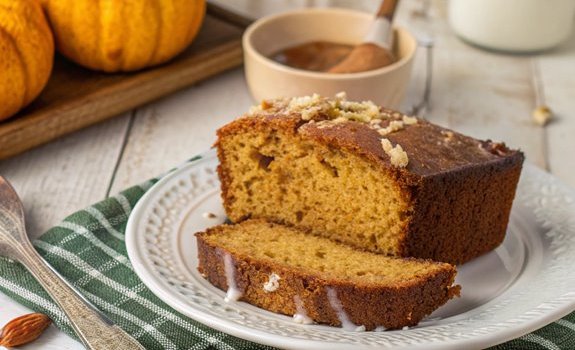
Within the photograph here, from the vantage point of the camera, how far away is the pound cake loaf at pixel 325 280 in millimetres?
2109

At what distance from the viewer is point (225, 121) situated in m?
3.58

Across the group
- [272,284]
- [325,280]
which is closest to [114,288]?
[272,284]

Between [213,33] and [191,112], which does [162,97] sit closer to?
[191,112]

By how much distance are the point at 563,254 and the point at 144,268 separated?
3.81 ft

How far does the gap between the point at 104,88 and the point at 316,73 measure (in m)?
0.84

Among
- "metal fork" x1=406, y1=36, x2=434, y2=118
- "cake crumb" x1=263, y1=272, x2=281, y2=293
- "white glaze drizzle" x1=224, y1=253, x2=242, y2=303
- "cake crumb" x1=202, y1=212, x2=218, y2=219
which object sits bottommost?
"metal fork" x1=406, y1=36, x2=434, y2=118

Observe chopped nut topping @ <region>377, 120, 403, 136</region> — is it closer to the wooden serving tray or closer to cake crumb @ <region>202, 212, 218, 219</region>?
cake crumb @ <region>202, 212, 218, 219</region>

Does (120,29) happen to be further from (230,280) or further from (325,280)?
(325,280)

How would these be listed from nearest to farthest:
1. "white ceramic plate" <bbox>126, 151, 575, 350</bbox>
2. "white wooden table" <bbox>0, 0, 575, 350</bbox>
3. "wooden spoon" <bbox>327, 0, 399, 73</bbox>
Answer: "white ceramic plate" <bbox>126, 151, 575, 350</bbox> → "white wooden table" <bbox>0, 0, 575, 350</bbox> → "wooden spoon" <bbox>327, 0, 399, 73</bbox>

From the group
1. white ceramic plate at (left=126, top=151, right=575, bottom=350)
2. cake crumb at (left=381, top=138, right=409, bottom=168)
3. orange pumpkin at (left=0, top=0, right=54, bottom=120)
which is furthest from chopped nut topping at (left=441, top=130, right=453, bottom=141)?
orange pumpkin at (left=0, top=0, right=54, bottom=120)

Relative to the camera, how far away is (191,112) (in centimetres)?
363

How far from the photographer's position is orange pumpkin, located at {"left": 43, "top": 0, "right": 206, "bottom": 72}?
3307 mm

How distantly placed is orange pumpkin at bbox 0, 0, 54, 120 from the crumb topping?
0.98 meters

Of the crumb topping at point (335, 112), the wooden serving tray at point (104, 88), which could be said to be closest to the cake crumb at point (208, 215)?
the crumb topping at point (335, 112)
